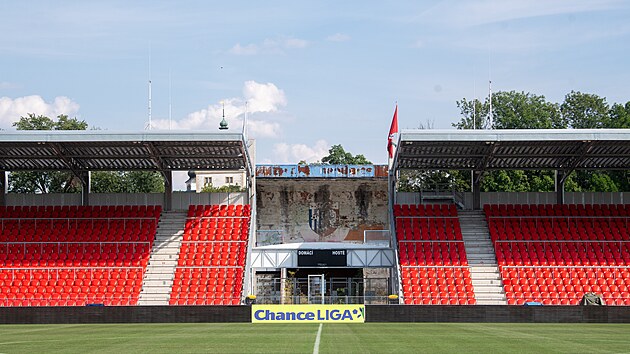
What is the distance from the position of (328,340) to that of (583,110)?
76710mm

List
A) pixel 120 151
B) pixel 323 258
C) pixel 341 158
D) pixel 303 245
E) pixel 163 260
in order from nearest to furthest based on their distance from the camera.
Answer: pixel 120 151 < pixel 163 260 < pixel 323 258 < pixel 303 245 < pixel 341 158

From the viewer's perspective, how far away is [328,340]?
26.0 m

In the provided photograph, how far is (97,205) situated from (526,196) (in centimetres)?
2625

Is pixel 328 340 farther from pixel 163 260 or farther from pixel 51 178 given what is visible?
pixel 51 178

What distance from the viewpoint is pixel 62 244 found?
5025 centimetres

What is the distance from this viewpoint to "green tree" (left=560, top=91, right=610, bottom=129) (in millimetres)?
94562

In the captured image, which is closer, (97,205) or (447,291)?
(447,291)

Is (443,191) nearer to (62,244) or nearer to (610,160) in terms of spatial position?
(610,160)

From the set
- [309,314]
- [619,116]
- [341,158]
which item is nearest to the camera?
[309,314]

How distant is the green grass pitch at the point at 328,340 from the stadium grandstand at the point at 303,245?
13758mm

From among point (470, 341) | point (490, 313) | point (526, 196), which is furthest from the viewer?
point (526, 196)

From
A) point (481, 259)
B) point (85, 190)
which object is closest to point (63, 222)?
point (85, 190)

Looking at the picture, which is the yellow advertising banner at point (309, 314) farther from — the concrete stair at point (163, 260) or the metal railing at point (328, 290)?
the concrete stair at point (163, 260)

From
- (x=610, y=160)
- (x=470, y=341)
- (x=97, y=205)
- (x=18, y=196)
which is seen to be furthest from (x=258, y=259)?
(x=470, y=341)
